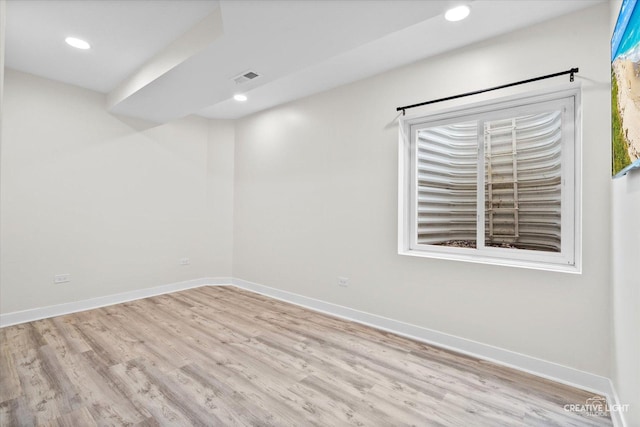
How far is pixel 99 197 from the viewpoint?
12.5ft

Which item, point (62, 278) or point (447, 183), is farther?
point (62, 278)

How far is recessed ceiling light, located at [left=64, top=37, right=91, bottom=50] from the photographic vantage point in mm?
2619

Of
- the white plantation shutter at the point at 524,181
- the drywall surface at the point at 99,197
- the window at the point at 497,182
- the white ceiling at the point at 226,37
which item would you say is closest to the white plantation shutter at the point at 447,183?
the window at the point at 497,182

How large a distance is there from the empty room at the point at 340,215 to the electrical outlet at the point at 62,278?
0.23 feet

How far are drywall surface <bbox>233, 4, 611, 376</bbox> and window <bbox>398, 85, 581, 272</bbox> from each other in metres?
0.13

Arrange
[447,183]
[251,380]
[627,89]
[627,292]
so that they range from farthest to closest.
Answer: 1. [447,183]
2. [251,380]
3. [627,292]
4. [627,89]

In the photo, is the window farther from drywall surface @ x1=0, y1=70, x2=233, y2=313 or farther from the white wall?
drywall surface @ x1=0, y1=70, x2=233, y2=313

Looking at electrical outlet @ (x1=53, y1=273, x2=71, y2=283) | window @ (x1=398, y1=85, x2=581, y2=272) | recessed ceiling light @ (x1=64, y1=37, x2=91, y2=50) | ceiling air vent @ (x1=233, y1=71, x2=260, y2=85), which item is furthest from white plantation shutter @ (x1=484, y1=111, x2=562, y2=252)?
→ electrical outlet @ (x1=53, y1=273, x2=71, y2=283)

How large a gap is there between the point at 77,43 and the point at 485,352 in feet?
14.4

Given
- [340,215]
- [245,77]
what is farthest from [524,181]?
[245,77]

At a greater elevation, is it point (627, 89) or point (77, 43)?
point (77, 43)

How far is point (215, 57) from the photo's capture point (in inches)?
94.8

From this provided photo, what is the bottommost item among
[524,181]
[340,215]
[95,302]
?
[95,302]

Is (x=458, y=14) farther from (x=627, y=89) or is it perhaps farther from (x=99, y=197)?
(x=99, y=197)
